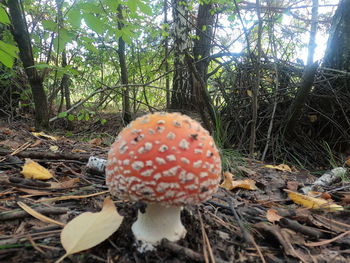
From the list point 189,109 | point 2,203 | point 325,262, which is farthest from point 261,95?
point 2,203

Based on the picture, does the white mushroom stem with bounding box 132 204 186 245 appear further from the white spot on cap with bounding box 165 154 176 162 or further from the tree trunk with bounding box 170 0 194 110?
the tree trunk with bounding box 170 0 194 110

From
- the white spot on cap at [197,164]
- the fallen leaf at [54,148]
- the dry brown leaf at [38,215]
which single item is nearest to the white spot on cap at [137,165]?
the white spot on cap at [197,164]

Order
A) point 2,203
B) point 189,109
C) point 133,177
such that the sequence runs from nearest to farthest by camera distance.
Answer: point 133,177 → point 2,203 → point 189,109

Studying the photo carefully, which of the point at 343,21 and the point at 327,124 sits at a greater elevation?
the point at 343,21

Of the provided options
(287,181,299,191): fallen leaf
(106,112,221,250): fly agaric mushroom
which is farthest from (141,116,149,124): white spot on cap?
(287,181,299,191): fallen leaf

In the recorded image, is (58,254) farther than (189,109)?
No

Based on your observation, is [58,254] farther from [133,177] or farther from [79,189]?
[79,189]

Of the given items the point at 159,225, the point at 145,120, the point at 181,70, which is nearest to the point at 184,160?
the point at 145,120
